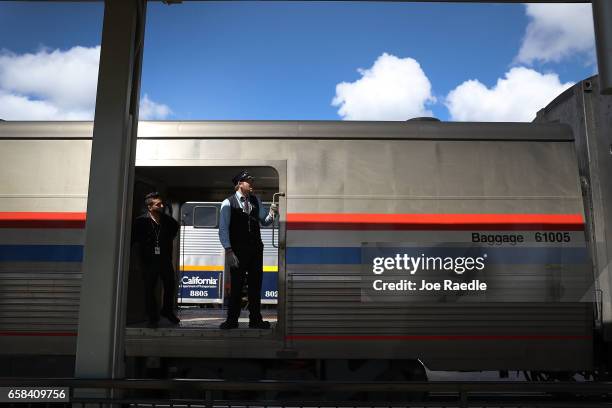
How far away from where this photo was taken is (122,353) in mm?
3469

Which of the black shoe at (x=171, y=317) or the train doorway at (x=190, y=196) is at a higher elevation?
the train doorway at (x=190, y=196)

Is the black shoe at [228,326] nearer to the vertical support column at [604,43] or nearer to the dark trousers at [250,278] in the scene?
the dark trousers at [250,278]

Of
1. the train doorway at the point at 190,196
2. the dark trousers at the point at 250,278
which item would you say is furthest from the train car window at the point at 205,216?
the dark trousers at the point at 250,278

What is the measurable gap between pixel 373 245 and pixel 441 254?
2.18ft

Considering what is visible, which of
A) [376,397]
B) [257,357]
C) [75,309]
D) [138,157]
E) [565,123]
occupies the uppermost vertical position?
[565,123]

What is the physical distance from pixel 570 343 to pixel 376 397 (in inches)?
75.8

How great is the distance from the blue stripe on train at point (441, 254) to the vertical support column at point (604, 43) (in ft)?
8.03

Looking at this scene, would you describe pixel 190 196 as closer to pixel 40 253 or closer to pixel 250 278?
pixel 250 278

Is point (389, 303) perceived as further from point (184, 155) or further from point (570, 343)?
point (184, 155)

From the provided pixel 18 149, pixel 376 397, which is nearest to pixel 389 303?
pixel 376 397

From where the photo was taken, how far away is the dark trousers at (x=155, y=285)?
5688 mm

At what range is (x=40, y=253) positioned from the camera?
5102 mm

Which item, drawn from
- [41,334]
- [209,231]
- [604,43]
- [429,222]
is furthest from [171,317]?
[209,231]

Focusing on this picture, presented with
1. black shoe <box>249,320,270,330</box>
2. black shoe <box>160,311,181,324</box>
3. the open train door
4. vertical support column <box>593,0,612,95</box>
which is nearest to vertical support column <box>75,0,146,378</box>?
the open train door
